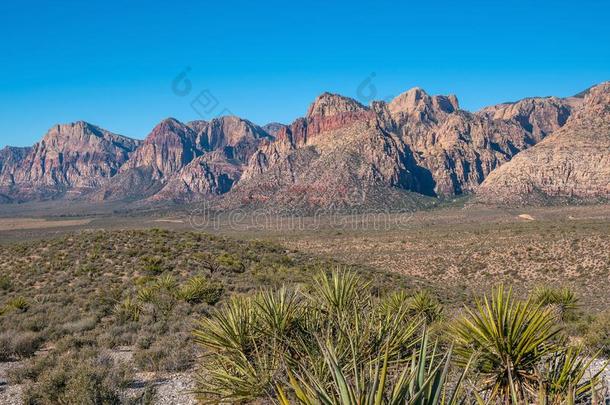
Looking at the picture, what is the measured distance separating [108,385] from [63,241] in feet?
84.1

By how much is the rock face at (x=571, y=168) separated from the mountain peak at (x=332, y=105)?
240 ft

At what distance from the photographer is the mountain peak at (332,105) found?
169 meters

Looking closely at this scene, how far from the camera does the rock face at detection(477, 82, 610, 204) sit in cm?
9862

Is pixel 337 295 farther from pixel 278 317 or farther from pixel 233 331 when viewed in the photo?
pixel 233 331

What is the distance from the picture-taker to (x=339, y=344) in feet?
15.2

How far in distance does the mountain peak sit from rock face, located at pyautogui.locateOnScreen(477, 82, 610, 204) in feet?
240

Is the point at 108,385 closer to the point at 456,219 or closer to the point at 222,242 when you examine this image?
the point at 222,242

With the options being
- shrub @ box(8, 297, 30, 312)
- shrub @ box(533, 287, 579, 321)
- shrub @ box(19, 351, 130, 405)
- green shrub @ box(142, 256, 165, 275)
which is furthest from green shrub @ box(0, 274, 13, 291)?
shrub @ box(533, 287, 579, 321)

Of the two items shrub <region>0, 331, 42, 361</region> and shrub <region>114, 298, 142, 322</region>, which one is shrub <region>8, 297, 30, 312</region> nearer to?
shrub <region>114, 298, 142, 322</region>

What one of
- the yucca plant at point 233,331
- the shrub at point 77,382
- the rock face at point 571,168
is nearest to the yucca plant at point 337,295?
the yucca plant at point 233,331

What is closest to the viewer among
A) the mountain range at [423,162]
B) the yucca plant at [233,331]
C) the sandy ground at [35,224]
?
the yucca plant at [233,331]

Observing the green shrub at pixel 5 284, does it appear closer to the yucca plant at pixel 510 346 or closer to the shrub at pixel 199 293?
the shrub at pixel 199 293

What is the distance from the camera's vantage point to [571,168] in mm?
102250

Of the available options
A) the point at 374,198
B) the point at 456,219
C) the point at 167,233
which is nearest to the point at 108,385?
the point at 167,233
